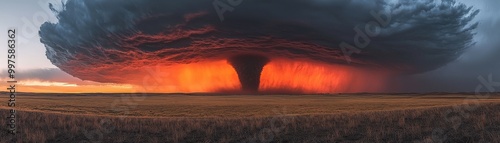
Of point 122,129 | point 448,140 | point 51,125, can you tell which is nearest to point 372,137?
point 448,140

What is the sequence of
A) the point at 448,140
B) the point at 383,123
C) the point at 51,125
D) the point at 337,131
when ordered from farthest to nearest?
the point at 51,125
the point at 383,123
the point at 337,131
the point at 448,140

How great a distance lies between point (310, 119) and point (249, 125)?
143 inches

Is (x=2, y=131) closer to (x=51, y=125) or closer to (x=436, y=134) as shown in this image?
(x=51, y=125)

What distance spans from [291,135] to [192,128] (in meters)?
4.99

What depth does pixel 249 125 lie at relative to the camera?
21.5 metres

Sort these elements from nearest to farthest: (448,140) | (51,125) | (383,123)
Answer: (448,140) → (383,123) → (51,125)

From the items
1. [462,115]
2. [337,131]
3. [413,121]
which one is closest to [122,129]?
[337,131]

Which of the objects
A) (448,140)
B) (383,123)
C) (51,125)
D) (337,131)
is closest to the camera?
(448,140)

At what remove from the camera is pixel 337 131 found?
18.9 metres

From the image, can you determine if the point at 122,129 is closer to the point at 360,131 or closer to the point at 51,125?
the point at 51,125

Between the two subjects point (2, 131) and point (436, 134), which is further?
point (2, 131)

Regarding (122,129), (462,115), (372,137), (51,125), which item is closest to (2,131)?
(51,125)

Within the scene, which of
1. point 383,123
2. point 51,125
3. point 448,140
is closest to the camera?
point 448,140

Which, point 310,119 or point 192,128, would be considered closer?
point 192,128
